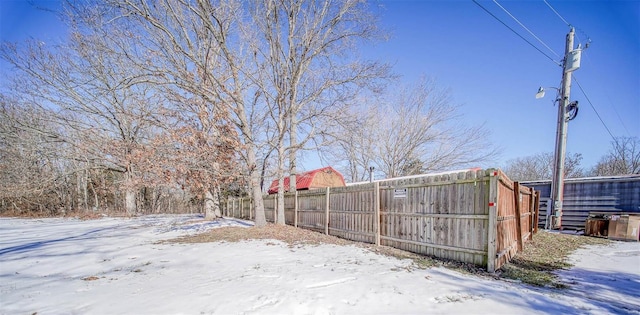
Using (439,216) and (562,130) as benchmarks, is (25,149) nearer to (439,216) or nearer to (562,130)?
(439,216)

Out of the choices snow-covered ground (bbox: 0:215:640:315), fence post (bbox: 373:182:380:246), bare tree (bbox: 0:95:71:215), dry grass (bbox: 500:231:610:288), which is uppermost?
bare tree (bbox: 0:95:71:215)

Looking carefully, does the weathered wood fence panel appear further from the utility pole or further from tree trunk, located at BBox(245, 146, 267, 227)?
the utility pole

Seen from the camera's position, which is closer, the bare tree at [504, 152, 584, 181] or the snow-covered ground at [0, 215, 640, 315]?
the snow-covered ground at [0, 215, 640, 315]

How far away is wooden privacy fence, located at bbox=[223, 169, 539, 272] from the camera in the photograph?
4.67 meters

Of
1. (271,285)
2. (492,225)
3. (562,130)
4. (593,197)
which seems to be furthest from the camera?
(562,130)

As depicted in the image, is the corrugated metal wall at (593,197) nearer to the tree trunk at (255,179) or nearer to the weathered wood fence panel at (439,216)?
the weathered wood fence panel at (439,216)

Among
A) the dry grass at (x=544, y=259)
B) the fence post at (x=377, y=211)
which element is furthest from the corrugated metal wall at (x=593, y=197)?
the fence post at (x=377, y=211)

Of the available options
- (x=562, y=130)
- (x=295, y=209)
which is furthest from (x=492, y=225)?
(x=562, y=130)

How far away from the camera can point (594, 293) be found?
361 cm

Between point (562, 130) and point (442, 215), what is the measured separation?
9315 mm

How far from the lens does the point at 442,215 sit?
5.29 metres

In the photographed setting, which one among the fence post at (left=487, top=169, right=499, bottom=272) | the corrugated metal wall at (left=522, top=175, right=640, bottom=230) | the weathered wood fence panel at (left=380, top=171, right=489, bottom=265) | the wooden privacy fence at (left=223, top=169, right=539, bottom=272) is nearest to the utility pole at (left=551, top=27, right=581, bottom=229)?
the corrugated metal wall at (left=522, top=175, right=640, bottom=230)

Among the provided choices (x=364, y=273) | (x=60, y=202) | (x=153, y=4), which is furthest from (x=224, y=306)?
(x=60, y=202)

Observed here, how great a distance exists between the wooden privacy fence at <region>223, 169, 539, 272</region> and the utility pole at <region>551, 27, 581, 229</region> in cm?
322
